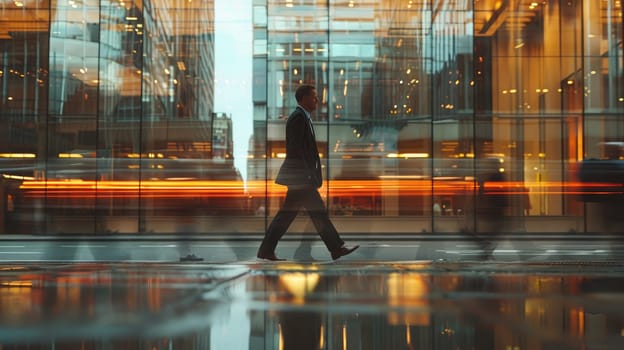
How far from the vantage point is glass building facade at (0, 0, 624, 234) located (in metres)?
16.4

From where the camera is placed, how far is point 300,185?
6660 millimetres

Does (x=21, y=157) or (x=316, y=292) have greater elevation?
(x=21, y=157)

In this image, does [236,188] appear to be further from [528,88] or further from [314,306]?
[314,306]

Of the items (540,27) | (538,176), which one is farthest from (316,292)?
→ (540,27)

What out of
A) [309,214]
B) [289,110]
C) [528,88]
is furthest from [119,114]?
Answer: [309,214]

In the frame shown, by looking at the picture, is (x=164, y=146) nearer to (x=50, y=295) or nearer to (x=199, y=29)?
(x=199, y=29)

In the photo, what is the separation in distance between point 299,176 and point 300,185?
0.09 meters

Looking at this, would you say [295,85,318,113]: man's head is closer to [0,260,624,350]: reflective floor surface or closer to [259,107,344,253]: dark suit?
[259,107,344,253]: dark suit

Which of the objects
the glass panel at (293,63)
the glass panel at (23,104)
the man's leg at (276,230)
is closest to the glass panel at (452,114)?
the glass panel at (293,63)

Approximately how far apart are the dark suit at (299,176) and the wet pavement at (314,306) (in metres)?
0.98

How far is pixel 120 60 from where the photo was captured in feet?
55.1

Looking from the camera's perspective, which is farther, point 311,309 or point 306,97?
point 306,97

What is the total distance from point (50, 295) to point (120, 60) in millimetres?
13627

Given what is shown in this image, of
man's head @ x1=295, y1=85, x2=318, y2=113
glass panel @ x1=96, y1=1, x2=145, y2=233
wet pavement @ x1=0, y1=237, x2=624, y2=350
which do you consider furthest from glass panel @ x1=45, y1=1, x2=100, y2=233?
wet pavement @ x1=0, y1=237, x2=624, y2=350
